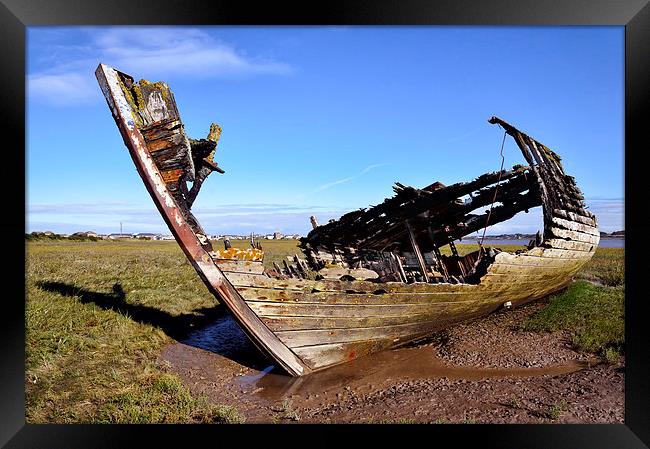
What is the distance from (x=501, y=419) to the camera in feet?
15.2

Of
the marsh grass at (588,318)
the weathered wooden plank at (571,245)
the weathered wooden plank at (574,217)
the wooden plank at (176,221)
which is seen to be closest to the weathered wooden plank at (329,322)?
the wooden plank at (176,221)

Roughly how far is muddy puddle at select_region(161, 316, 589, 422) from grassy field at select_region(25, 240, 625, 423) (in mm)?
353

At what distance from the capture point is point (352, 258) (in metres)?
10.3

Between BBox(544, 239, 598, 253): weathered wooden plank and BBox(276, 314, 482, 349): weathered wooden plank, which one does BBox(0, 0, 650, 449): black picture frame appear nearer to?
BBox(276, 314, 482, 349): weathered wooden plank

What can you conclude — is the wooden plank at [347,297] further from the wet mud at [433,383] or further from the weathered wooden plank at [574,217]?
the weathered wooden plank at [574,217]

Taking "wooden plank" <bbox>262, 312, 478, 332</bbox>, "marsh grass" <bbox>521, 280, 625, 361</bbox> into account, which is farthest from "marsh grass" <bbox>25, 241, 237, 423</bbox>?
"marsh grass" <bbox>521, 280, 625, 361</bbox>

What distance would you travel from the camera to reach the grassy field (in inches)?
199

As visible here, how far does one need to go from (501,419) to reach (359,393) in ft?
5.56

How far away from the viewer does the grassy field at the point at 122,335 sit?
5051mm

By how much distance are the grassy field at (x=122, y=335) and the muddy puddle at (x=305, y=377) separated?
35cm

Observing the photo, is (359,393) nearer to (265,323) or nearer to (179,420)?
(265,323)

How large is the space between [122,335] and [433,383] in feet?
16.1

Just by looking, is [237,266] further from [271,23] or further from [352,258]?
[352,258]
